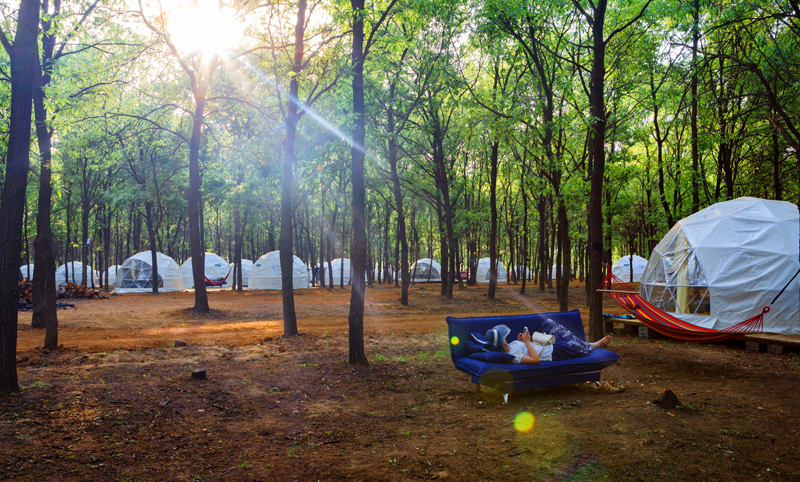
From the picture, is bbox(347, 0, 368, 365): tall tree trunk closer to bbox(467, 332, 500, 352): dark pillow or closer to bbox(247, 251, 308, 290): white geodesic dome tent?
bbox(467, 332, 500, 352): dark pillow

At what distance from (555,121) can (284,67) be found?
19.5ft

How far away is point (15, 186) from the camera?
5.16m

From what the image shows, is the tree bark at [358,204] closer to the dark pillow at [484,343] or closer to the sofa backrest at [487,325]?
the sofa backrest at [487,325]

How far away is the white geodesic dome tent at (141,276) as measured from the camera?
2777cm

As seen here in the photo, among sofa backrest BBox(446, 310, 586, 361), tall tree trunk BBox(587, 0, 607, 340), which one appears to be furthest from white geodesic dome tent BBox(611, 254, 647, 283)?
sofa backrest BBox(446, 310, 586, 361)

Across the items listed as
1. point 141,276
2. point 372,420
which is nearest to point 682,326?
point 372,420

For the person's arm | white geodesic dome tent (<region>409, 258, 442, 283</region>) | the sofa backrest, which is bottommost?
white geodesic dome tent (<region>409, 258, 442, 283</region>)

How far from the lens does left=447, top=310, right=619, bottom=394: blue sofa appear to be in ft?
17.1

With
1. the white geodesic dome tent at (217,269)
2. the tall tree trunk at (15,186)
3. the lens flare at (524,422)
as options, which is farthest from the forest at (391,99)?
the white geodesic dome tent at (217,269)

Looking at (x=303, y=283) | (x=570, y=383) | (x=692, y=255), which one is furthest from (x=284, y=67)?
(x=303, y=283)

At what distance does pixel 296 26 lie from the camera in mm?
9219

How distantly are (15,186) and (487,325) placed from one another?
20.0 feet

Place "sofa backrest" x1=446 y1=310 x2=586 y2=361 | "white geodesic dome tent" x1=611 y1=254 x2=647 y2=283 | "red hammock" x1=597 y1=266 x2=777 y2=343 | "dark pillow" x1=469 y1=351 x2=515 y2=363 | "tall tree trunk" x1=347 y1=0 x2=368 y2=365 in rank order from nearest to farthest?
"dark pillow" x1=469 y1=351 x2=515 y2=363
"sofa backrest" x1=446 y1=310 x2=586 y2=361
"tall tree trunk" x1=347 y1=0 x2=368 y2=365
"red hammock" x1=597 y1=266 x2=777 y2=343
"white geodesic dome tent" x1=611 y1=254 x2=647 y2=283

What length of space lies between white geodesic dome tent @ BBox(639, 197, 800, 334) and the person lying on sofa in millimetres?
5850
